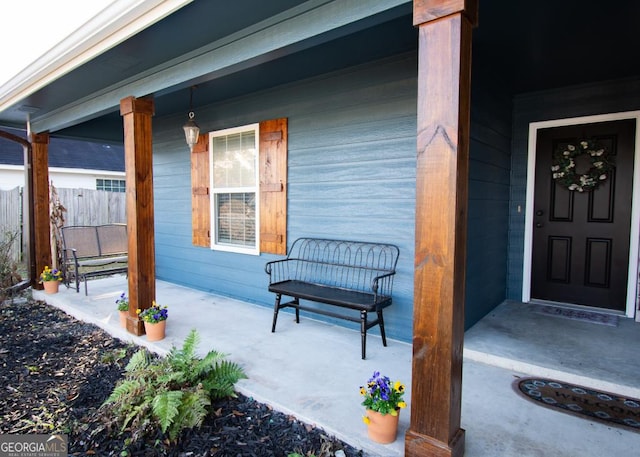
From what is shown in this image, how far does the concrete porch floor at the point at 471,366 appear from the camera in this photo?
1.88 m

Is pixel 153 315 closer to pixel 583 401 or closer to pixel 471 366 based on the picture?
pixel 471 366

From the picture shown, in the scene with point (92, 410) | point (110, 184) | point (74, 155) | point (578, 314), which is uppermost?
point (74, 155)

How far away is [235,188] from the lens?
445cm

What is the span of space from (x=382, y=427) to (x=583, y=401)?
1.32 m

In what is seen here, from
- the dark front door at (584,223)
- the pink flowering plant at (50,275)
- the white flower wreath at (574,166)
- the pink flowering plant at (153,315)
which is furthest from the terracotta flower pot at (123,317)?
the white flower wreath at (574,166)

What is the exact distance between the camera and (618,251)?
3.64 m

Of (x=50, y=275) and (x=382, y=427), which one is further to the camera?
(x=50, y=275)

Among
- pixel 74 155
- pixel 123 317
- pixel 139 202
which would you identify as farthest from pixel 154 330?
pixel 74 155

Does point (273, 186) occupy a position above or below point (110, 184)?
below

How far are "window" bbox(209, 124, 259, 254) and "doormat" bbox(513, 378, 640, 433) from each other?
9.49ft

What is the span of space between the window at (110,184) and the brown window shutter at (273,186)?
9.82 m

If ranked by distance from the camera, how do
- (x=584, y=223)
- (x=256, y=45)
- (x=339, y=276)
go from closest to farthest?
(x=256, y=45)
(x=339, y=276)
(x=584, y=223)

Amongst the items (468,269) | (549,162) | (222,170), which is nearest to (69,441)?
(468,269)

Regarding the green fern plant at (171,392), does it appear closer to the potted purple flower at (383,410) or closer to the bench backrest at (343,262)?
the potted purple flower at (383,410)
